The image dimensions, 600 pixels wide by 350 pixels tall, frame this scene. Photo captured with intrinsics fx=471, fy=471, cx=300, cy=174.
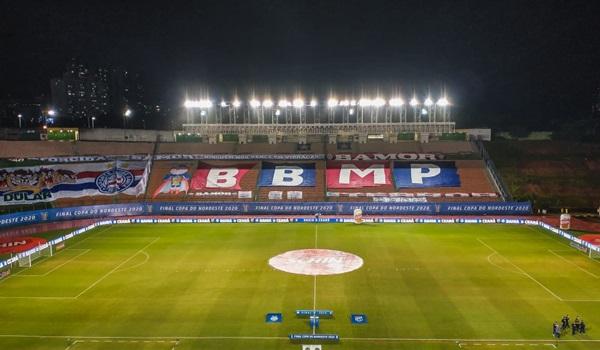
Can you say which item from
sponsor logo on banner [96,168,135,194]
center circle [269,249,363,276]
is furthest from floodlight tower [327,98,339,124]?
center circle [269,249,363,276]

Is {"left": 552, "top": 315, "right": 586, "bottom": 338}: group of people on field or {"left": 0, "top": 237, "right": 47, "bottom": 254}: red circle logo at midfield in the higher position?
{"left": 0, "top": 237, "right": 47, "bottom": 254}: red circle logo at midfield

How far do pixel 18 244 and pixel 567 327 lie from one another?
3864 cm

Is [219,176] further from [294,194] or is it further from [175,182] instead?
[294,194]

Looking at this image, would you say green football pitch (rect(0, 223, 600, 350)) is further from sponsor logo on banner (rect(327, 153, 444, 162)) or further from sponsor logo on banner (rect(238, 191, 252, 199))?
sponsor logo on banner (rect(327, 153, 444, 162))

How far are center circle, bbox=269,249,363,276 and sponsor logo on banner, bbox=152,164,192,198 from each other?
26.2 m

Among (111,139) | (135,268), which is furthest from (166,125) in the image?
(135,268)

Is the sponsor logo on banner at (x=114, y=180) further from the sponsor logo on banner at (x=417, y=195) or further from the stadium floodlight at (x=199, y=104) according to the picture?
the sponsor logo on banner at (x=417, y=195)

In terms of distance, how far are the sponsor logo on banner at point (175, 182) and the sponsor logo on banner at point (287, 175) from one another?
937 centimetres

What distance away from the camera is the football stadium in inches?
862

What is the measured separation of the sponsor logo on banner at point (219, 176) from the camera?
5881 cm

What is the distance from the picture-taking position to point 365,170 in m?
61.8

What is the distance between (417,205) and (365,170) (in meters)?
12.1

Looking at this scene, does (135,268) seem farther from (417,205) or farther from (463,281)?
(417,205)

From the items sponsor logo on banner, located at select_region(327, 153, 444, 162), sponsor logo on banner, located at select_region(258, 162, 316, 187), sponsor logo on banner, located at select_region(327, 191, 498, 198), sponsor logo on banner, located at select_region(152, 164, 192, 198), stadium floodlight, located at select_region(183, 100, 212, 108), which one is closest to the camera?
sponsor logo on banner, located at select_region(327, 191, 498, 198)
